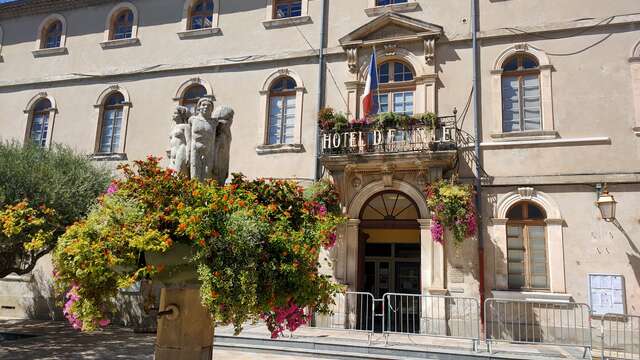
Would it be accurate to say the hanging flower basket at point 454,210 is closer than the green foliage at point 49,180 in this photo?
No

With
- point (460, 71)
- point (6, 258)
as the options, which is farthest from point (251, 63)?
point (6, 258)

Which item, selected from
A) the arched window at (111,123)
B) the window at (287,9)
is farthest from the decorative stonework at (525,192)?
the arched window at (111,123)

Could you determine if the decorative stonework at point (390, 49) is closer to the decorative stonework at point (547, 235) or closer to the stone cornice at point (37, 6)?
the decorative stonework at point (547, 235)

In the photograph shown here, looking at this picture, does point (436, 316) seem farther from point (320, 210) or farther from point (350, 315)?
point (320, 210)

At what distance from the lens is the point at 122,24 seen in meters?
16.1

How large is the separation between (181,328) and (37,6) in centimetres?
1686

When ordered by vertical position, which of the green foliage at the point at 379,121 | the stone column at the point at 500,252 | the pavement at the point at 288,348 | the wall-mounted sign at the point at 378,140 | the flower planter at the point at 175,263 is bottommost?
the pavement at the point at 288,348

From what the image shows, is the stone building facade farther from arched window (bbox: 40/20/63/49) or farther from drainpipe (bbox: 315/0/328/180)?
arched window (bbox: 40/20/63/49)

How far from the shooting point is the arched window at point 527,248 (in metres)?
11.0

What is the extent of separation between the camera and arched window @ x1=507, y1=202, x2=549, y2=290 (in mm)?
11023

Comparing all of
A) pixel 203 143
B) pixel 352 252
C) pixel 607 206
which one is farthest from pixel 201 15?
pixel 607 206

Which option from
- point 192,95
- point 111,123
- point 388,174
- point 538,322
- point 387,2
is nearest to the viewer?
point 538,322

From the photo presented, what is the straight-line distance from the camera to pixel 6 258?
10.3 metres

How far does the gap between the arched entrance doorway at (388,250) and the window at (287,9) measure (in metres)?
5.93
